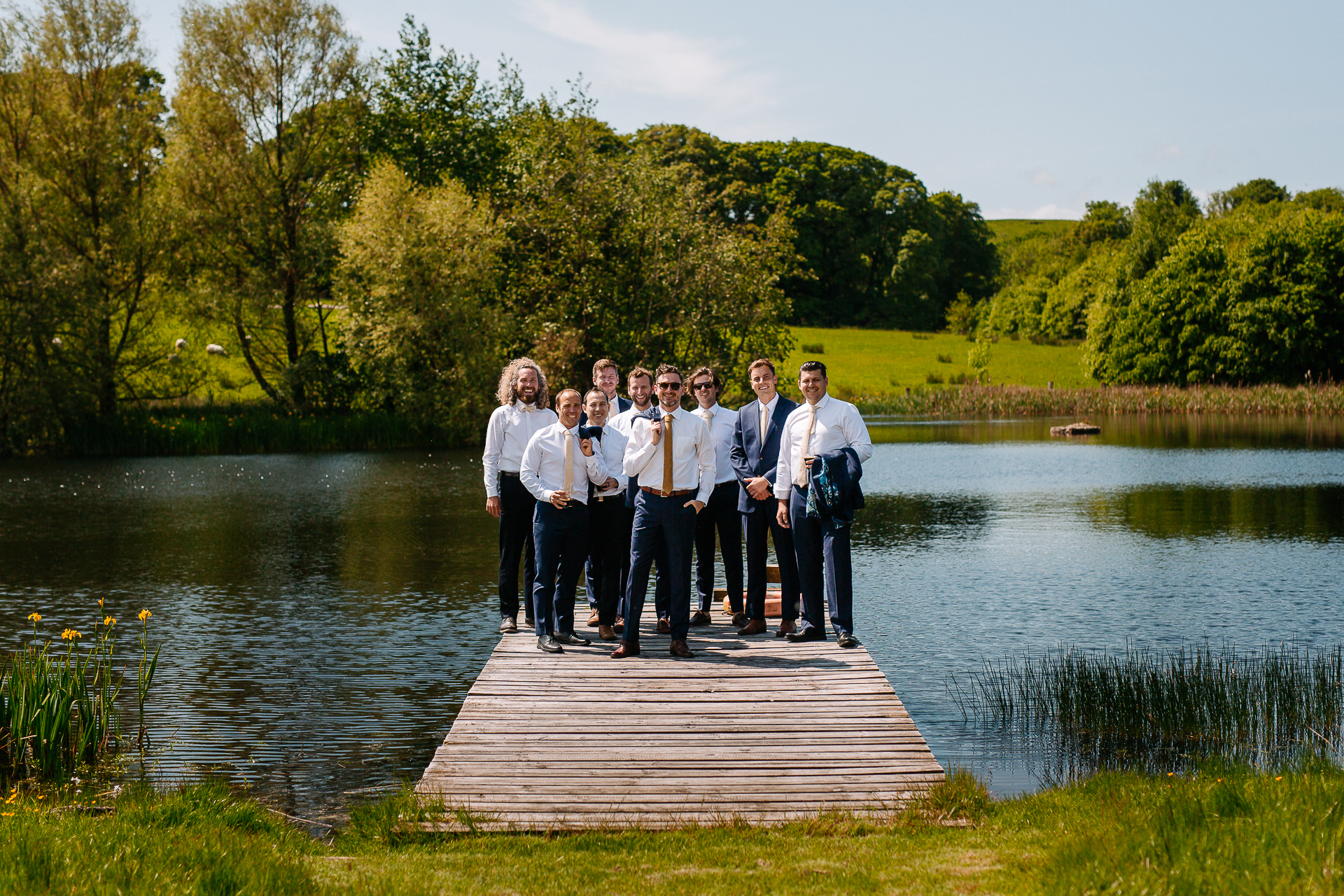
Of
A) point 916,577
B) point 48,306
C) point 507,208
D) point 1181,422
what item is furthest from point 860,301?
point 916,577

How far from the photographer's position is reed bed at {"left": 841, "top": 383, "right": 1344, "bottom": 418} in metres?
56.8

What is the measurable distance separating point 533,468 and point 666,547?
1.20m

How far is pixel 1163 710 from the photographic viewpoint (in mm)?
8141

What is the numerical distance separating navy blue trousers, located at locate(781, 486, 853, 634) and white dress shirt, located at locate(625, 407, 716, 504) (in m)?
0.83

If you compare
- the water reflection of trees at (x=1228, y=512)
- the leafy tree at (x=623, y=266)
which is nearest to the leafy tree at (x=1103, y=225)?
the leafy tree at (x=623, y=266)

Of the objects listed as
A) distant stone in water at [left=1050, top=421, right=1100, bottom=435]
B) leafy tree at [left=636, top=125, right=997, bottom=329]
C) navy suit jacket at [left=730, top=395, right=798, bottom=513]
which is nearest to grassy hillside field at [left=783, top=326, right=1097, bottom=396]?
leafy tree at [left=636, top=125, right=997, bottom=329]

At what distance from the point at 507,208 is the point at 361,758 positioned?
118ft

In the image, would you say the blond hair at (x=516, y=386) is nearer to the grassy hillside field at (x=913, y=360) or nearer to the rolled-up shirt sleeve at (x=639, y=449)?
the rolled-up shirt sleeve at (x=639, y=449)

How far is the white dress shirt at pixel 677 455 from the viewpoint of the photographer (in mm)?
8039

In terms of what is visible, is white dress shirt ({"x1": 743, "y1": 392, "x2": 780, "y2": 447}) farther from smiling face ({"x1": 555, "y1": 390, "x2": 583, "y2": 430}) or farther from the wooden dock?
the wooden dock

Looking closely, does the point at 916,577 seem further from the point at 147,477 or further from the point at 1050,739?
the point at 147,477

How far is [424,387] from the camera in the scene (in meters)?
38.6

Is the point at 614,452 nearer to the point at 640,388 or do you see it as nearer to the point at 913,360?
the point at 640,388

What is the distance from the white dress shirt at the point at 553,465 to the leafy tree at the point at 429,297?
29141 millimetres
